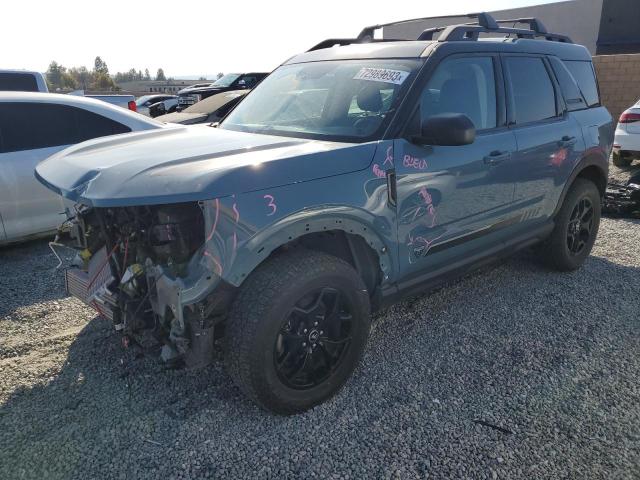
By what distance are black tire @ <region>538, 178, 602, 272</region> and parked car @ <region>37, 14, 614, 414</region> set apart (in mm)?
489

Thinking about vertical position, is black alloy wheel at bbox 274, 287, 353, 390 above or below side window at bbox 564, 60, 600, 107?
below

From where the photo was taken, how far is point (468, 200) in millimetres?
3309

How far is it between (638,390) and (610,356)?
14.3 inches

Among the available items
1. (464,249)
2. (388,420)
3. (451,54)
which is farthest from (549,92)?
(388,420)

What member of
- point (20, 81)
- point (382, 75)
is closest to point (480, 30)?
point (382, 75)

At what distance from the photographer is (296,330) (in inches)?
103

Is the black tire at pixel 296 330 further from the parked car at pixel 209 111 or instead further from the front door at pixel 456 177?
the parked car at pixel 209 111

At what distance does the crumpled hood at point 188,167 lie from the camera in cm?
218

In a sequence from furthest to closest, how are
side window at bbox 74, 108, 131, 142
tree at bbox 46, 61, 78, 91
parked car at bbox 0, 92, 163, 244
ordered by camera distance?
tree at bbox 46, 61, 78, 91 < side window at bbox 74, 108, 131, 142 < parked car at bbox 0, 92, 163, 244

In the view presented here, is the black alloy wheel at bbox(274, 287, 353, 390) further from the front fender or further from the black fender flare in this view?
the black fender flare

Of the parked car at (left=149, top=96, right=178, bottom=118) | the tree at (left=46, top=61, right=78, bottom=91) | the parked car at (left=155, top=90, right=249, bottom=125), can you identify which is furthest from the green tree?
the parked car at (left=155, top=90, right=249, bottom=125)

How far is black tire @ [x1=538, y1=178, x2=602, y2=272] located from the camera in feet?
14.4

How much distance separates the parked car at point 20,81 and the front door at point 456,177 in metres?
6.46

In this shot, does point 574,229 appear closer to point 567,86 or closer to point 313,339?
point 567,86
